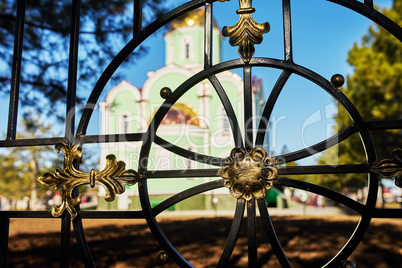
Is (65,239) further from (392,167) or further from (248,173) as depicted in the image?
(392,167)

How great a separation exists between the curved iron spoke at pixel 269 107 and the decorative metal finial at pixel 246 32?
0.08 meters

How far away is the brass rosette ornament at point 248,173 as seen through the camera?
640 millimetres

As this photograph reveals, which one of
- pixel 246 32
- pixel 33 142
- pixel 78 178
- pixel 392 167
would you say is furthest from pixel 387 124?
pixel 33 142

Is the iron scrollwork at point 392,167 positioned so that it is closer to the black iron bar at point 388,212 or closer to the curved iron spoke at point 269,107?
the black iron bar at point 388,212

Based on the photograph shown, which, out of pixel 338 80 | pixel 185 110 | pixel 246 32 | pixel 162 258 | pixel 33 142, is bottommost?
pixel 162 258

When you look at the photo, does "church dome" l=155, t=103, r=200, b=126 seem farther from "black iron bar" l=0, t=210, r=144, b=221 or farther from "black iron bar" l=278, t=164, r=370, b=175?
"black iron bar" l=278, t=164, r=370, b=175

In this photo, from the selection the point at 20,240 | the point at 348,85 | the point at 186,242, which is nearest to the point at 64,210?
the point at 186,242

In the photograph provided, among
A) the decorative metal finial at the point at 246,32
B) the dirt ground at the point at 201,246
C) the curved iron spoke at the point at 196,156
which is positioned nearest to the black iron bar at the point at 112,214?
the curved iron spoke at the point at 196,156

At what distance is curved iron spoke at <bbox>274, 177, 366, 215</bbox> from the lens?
0.60 meters

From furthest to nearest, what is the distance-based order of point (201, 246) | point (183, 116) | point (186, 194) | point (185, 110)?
point (185, 110) < point (183, 116) < point (201, 246) < point (186, 194)

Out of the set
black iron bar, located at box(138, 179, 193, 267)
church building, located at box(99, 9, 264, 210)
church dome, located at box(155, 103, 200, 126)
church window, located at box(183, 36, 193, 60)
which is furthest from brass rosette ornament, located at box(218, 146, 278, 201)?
church window, located at box(183, 36, 193, 60)

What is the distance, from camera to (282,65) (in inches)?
26.5

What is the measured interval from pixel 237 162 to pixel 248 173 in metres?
0.03

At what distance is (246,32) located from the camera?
681 mm
